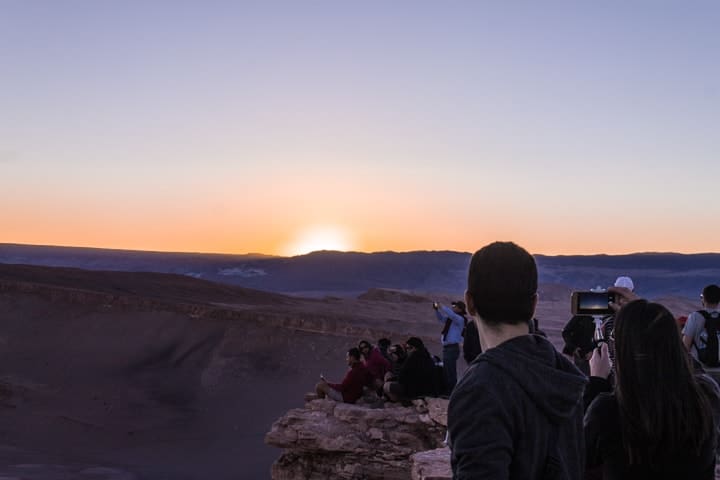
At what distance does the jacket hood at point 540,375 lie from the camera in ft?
8.80

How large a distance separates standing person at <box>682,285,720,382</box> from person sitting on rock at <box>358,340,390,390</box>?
6857mm

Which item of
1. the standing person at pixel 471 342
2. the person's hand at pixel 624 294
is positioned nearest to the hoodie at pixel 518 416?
the person's hand at pixel 624 294

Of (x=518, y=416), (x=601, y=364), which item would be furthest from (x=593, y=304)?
(x=518, y=416)

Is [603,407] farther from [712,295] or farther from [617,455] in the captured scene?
[712,295]

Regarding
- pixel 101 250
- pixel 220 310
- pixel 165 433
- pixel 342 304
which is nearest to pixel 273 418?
pixel 165 433

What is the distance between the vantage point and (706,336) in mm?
7770

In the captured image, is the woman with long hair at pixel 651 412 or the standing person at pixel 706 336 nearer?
the woman with long hair at pixel 651 412

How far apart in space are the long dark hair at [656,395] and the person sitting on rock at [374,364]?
36.0 ft

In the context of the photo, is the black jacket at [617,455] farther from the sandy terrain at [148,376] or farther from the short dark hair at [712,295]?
the sandy terrain at [148,376]

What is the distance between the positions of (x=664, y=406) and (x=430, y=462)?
3466 mm

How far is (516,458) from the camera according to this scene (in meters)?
2.68

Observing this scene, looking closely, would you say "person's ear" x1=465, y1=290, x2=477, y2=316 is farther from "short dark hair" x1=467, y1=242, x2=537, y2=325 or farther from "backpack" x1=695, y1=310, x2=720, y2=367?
"backpack" x1=695, y1=310, x2=720, y2=367

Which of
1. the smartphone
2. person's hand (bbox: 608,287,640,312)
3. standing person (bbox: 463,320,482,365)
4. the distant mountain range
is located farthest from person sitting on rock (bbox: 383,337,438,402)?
the distant mountain range

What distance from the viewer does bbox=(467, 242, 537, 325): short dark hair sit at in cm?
277
